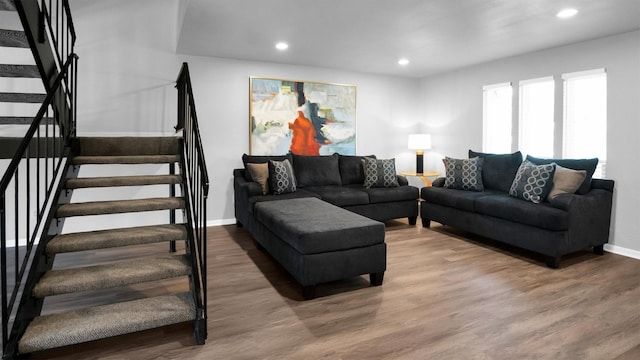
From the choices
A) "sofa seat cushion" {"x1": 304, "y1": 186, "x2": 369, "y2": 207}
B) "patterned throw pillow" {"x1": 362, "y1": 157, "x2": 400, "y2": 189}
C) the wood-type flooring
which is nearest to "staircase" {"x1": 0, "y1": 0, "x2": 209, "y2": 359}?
the wood-type flooring

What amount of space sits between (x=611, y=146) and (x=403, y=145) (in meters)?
3.19

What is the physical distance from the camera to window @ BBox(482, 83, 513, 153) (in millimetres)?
5270

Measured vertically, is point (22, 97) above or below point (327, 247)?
above

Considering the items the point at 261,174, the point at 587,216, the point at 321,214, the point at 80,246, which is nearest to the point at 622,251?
the point at 587,216

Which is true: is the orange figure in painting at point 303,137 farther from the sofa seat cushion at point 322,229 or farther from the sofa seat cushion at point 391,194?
the sofa seat cushion at point 322,229

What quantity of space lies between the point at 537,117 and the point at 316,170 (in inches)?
119

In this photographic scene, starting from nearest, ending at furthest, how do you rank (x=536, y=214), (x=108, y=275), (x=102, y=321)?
(x=102, y=321)
(x=108, y=275)
(x=536, y=214)

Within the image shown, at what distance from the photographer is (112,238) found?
2.58m

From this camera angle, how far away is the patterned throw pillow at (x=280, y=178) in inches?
185

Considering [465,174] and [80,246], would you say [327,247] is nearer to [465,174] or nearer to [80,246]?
[80,246]

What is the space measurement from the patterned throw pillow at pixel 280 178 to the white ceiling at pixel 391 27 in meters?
1.48

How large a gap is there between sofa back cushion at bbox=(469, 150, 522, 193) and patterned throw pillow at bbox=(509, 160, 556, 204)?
0.51 m

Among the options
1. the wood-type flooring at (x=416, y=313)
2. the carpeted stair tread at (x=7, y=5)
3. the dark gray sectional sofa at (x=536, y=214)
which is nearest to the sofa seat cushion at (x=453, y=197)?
the dark gray sectional sofa at (x=536, y=214)

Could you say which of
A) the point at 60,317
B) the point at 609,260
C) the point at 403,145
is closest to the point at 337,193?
the point at 403,145
